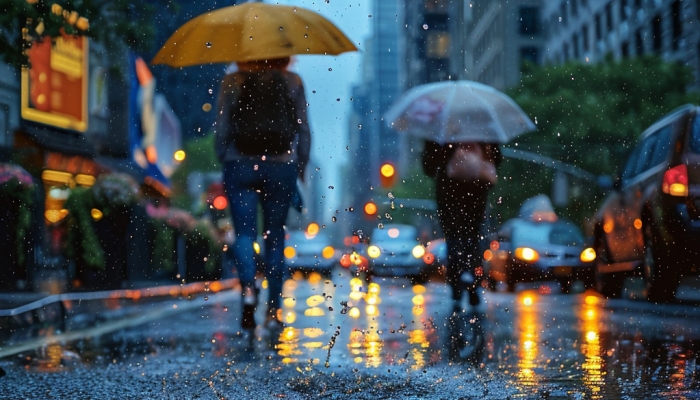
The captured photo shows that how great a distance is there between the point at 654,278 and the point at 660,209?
0.94 m

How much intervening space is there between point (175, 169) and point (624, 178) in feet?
165

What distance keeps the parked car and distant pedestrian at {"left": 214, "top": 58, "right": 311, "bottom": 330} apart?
10.2 meters

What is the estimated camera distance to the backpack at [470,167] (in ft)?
29.1

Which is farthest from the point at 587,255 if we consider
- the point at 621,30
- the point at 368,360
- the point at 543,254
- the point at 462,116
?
the point at 621,30

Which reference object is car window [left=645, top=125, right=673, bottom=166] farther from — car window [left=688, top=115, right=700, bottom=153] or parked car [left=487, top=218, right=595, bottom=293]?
parked car [left=487, top=218, right=595, bottom=293]

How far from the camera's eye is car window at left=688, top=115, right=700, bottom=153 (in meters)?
9.23

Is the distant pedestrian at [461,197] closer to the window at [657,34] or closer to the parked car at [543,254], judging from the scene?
the parked car at [543,254]

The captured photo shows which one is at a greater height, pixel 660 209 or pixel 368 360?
pixel 660 209

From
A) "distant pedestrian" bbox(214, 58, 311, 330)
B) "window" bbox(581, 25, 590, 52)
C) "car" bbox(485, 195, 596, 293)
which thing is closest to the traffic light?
"car" bbox(485, 195, 596, 293)

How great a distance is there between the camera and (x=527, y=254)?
18172 mm

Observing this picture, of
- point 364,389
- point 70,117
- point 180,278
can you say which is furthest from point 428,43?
point 364,389

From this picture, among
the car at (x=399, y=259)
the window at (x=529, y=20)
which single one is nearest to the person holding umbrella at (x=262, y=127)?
the car at (x=399, y=259)

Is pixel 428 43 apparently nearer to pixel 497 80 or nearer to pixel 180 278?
pixel 497 80

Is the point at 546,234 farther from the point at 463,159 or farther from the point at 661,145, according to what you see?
the point at 463,159
